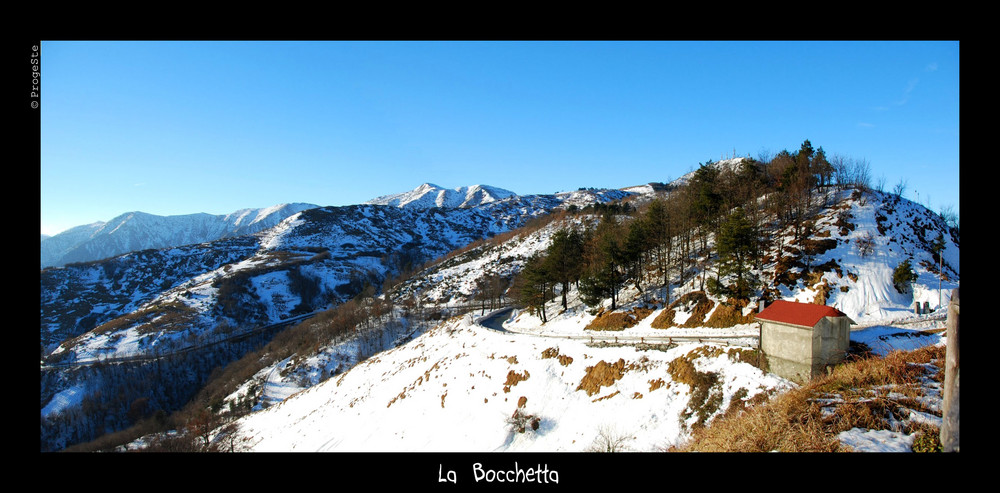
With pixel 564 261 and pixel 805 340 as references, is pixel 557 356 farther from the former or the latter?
pixel 564 261

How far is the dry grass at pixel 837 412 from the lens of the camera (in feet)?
16.8

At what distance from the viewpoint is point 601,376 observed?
20.6 m

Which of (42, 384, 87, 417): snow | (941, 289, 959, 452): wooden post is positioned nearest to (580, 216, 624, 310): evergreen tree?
(941, 289, 959, 452): wooden post

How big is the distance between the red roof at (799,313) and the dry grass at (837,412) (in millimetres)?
9149

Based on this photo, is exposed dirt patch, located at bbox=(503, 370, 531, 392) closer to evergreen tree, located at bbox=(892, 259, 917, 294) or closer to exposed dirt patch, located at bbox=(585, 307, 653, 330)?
exposed dirt patch, located at bbox=(585, 307, 653, 330)

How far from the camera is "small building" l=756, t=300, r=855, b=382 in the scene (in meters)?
15.2

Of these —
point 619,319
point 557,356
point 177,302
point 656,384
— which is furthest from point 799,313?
point 177,302

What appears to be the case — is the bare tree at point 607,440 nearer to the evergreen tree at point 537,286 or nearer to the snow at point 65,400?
the evergreen tree at point 537,286

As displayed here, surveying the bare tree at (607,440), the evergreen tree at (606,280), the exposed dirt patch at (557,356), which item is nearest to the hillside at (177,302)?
the evergreen tree at (606,280)

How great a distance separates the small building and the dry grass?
29.1 ft
